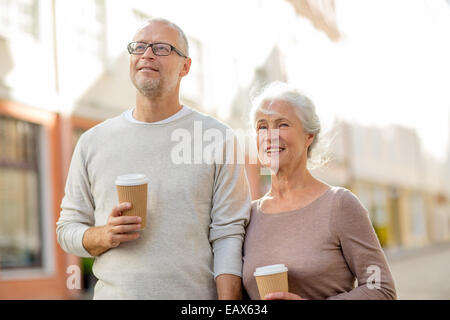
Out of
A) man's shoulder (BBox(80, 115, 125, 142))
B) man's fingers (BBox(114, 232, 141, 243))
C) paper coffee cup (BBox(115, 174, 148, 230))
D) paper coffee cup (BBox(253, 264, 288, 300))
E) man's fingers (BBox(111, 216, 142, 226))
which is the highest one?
man's shoulder (BBox(80, 115, 125, 142))

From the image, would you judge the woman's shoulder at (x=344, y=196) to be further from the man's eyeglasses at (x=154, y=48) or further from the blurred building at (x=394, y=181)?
the blurred building at (x=394, y=181)

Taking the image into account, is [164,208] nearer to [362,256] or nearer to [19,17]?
[362,256]

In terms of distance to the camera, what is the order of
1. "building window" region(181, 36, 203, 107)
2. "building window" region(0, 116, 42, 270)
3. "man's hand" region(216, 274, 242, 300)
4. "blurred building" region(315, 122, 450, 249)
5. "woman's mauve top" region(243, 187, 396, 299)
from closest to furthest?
"woman's mauve top" region(243, 187, 396, 299)
"man's hand" region(216, 274, 242, 300)
"building window" region(0, 116, 42, 270)
"building window" region(181, 36, 203, 107)
"blurred building" region(315, 122, 450, 249)

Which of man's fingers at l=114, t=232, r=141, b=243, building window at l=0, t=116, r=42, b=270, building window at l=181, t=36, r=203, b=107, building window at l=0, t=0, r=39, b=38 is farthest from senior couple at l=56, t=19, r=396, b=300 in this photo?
building window at l=181, t=36, r=203, b=107

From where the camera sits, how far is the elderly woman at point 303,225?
1960 millimetres

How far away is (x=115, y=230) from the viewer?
195 centimetres

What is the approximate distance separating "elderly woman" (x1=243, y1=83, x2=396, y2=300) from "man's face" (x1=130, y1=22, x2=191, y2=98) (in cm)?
32

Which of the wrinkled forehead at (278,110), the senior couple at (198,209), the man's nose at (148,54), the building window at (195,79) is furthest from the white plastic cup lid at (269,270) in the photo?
the building window at (195,79)

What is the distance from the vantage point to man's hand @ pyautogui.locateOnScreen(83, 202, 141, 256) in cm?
194

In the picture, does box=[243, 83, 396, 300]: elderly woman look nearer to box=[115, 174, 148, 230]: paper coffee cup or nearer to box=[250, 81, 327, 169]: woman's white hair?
box=[250, 81, 327, 169]: woman's white hair

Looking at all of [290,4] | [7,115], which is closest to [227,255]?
[7,115]

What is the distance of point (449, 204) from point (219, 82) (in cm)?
2551

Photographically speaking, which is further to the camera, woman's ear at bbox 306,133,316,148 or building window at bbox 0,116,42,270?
building window at bbox 0,116,42,270

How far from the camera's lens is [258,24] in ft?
45.0
